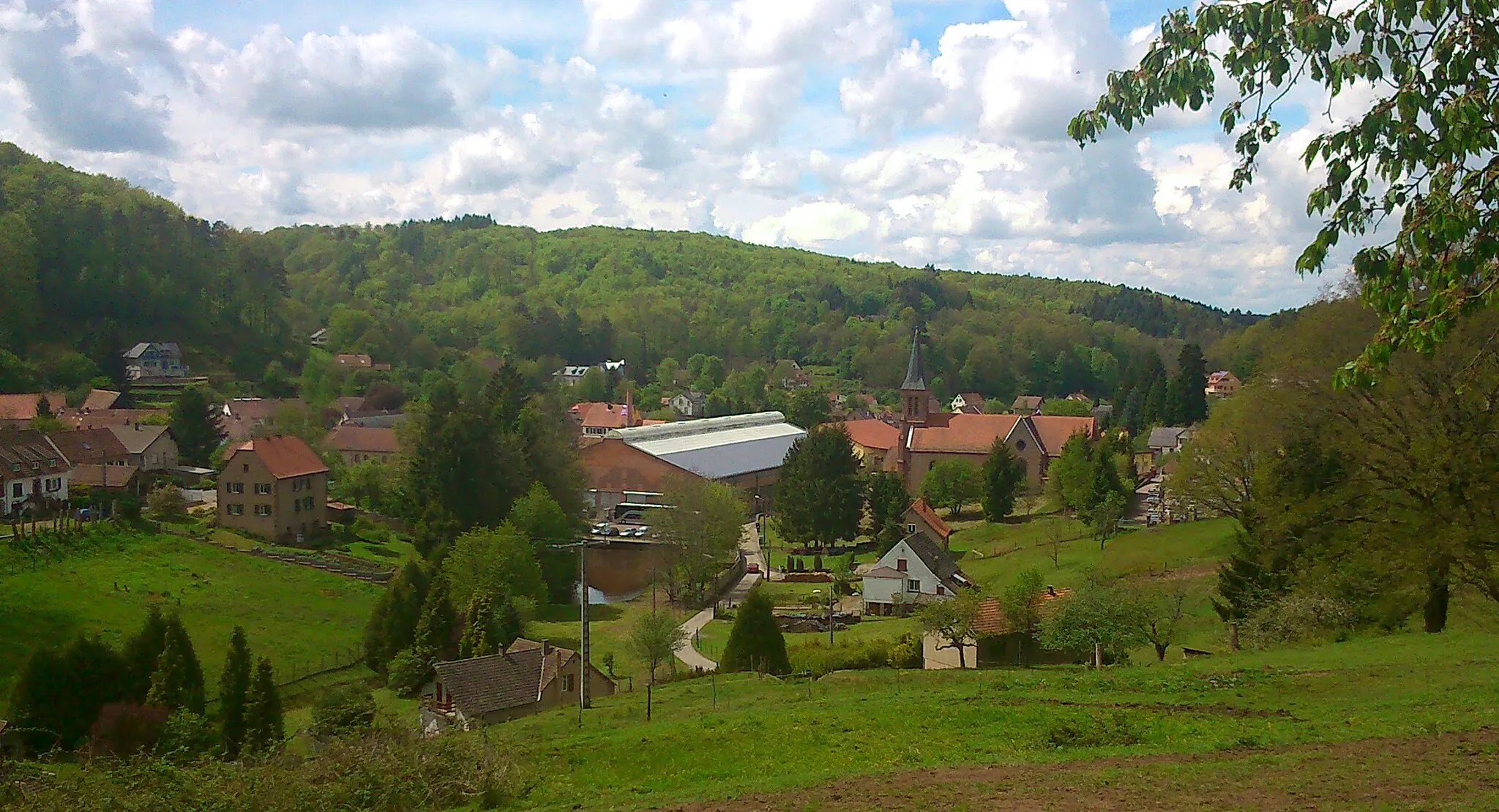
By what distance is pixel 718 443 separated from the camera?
72.8 m

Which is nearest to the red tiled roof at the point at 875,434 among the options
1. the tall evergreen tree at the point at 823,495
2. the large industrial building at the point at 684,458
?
the large industrial building at the point at 684,458

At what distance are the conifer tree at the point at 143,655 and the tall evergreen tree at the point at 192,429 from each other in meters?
35.8

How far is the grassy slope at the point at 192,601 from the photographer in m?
30.2

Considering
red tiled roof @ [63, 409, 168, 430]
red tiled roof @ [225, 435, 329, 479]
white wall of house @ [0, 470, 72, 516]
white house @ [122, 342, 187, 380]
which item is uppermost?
white house @ [122, 342, 187, 380]

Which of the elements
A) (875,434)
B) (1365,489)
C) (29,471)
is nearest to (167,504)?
(29,471)

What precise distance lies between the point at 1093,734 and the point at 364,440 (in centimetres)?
6344

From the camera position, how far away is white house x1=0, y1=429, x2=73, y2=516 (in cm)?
4103

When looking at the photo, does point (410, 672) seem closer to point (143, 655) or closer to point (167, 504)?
point (143, 655)

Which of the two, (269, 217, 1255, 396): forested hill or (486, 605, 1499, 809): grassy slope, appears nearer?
(486, 605, 1499, 809): grassy slope

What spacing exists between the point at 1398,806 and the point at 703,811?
5.66 m

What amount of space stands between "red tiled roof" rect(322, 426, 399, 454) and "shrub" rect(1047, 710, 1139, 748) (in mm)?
59746

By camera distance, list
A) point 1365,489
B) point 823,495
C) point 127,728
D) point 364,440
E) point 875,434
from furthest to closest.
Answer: point 875,434 → point 364,440 → point 823,495 → point 1365,489 → point 127,728

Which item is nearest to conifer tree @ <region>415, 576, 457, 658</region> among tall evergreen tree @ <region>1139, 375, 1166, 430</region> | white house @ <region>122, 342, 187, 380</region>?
tall evergreen tree @ <region>1139, 375, 1166, 430</region>

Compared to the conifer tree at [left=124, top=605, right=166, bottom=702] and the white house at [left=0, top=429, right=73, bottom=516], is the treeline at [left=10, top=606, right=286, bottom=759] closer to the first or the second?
the conifer tree at [left=124, top=605, right=166, bottom=702]
